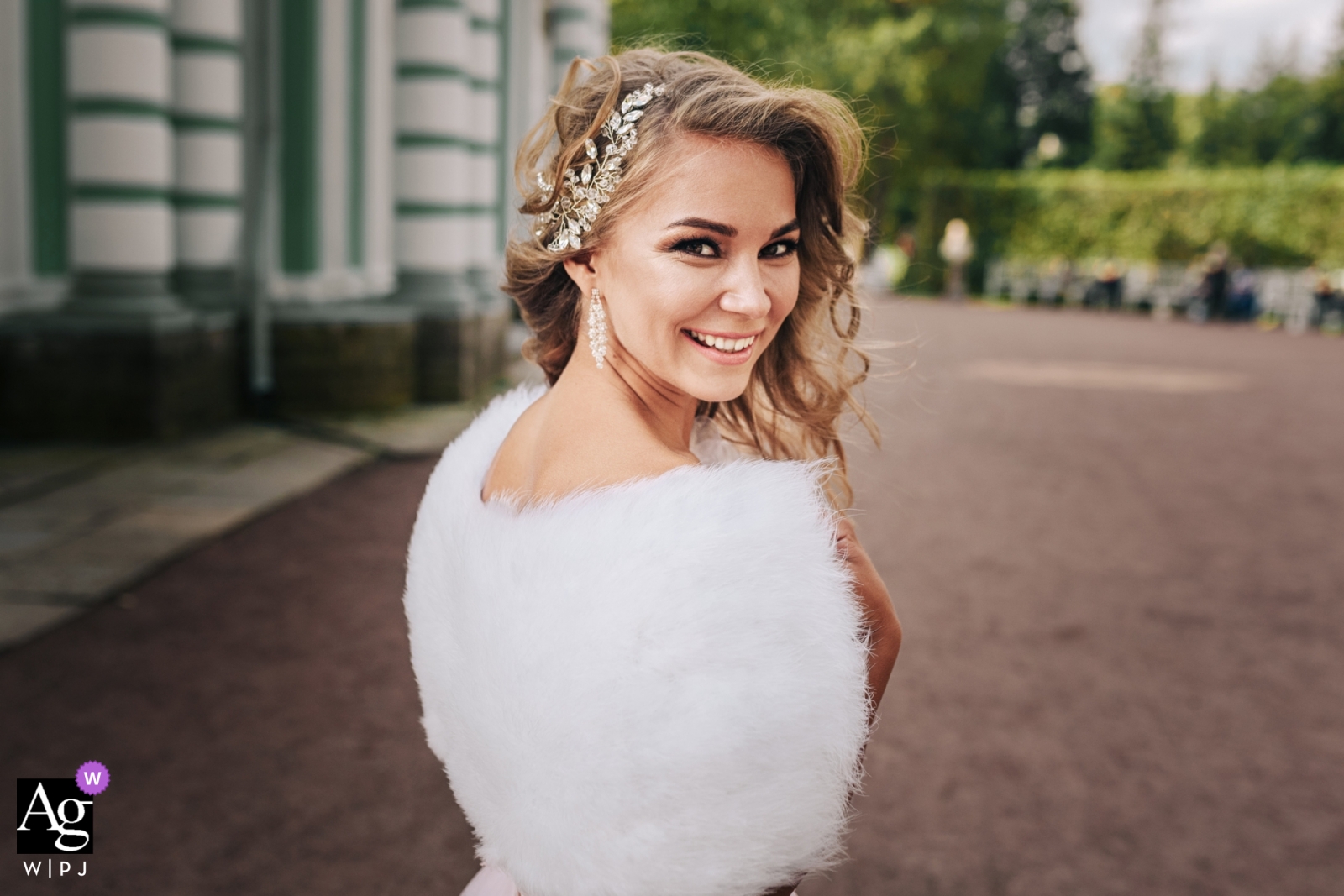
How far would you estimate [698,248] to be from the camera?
4.33ft

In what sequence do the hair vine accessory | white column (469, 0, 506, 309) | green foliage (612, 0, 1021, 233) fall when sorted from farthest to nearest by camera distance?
green foliage (612, 0, 1021, 233) → white column (469, 0, 506, 309) → the hair vine accessory

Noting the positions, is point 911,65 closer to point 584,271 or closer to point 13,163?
point 13,163

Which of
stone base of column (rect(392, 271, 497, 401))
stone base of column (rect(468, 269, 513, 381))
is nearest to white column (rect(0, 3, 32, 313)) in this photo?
stone base of column (rect(392, 271, 497, 401))

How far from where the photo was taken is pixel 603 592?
1184mm

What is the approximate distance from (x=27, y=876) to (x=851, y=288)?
254 cm

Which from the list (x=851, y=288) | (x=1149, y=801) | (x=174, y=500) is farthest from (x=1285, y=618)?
(x=174, y=500)

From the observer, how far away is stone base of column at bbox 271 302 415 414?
9.05 metres

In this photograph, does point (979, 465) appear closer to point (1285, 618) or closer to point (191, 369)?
point (1285, 618)

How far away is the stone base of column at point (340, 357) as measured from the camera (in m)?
9.05

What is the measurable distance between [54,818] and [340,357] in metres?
6.50

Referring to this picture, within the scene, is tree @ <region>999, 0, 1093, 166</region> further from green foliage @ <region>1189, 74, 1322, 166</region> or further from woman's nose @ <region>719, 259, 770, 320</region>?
woman's nose @ <region>719, 259, 770, 320</region>

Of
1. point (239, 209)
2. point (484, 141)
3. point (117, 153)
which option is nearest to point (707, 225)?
point (117, 153)

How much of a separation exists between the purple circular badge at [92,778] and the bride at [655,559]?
7.16 ft

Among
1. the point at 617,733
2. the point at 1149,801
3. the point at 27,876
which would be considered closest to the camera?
the point at 617,733
